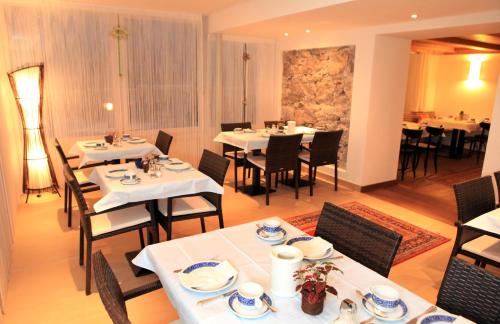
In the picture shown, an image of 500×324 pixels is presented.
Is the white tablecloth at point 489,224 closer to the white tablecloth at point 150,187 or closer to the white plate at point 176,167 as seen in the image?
the white tablecloth at point 150,187

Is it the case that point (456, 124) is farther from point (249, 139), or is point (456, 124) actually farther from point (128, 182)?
point (128, 182)

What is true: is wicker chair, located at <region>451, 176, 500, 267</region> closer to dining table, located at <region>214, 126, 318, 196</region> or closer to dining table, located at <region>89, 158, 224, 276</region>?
dining table, located at <region>89, 158, 224, 276</region>

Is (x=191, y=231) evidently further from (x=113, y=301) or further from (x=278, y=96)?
(x=278, y=96)

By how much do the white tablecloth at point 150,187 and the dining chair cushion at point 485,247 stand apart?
1.85m

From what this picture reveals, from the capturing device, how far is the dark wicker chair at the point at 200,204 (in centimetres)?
279

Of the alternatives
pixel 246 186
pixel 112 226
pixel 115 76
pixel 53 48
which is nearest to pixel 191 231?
pixel 112 226

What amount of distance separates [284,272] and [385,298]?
0.37 m

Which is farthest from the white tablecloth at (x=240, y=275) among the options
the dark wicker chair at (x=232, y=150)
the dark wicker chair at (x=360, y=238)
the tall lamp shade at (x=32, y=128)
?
the tall lamp shade at (x=32, y=128)

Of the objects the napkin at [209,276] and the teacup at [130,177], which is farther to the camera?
the teacup at [130,177]

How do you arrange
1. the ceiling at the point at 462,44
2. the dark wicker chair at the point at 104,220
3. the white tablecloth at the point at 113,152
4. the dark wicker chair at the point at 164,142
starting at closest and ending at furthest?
1. the dark wicker chair at the point at 104,220
2. the white tablecloth at the point at 113,152
3. the dark wicker chair at the point at 164,142
4. the ceiling at the point at 462,44

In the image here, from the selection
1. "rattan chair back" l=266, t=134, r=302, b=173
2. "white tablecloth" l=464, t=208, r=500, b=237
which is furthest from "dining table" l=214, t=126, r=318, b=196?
"white tablecloth" l=464, t=208, r=500, b=237

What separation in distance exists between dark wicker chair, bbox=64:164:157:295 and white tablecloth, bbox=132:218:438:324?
0.92 meters

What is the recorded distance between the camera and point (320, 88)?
5492 mm

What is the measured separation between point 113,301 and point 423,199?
4.44m
